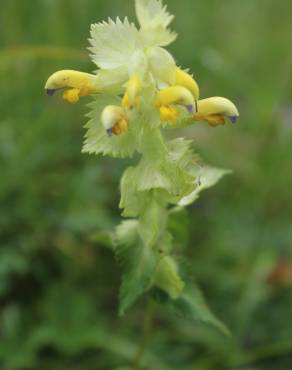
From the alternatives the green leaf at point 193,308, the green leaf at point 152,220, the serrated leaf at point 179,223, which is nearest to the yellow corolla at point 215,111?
the green leaf at point 152,220

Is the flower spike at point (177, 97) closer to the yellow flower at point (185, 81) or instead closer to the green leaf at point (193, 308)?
the yellow flower at point (185, 81)

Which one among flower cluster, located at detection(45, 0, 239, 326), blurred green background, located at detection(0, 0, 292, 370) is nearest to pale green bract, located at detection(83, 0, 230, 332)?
flower cluster, located at detection(45, 0, 239, 326)

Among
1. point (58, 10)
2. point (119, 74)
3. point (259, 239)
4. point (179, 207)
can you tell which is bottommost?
point (259, 239)

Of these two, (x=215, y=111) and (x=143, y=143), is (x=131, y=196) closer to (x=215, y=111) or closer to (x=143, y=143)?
(x=143, y=143)

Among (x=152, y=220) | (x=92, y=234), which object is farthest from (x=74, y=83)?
(x=92, y=234)

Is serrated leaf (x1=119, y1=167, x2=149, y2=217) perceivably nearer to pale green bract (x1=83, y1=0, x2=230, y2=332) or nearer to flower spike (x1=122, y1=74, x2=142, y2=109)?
pale green bract (x1=83, y1=0, x2=230, y2=332)

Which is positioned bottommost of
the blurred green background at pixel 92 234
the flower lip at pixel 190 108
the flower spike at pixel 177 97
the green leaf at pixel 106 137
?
the blurred green background at pixel 92 234

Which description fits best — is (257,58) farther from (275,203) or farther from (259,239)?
(259,239)

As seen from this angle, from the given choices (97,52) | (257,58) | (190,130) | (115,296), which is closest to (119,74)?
(97,52)
